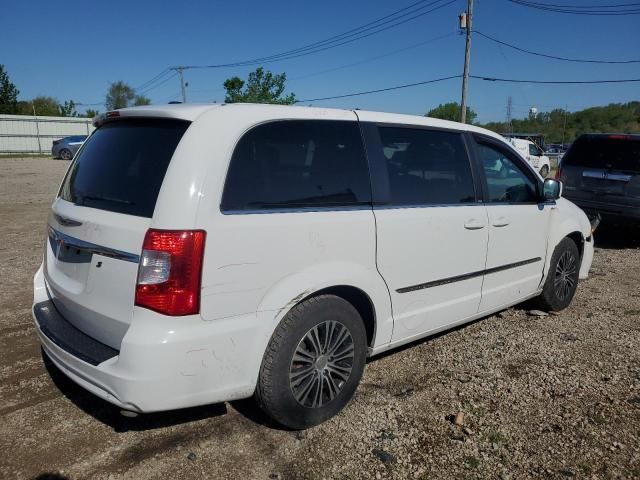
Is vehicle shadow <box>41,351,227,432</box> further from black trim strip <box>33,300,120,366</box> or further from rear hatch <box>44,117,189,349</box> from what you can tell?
rear hatch <box>44,117,189,349</box>

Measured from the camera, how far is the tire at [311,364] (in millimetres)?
2611

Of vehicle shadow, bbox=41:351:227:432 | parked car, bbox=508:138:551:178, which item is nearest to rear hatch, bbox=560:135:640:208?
vehicle shadow, bbox=41:351:227:432

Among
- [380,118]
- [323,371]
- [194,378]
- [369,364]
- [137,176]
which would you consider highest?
[380,118]

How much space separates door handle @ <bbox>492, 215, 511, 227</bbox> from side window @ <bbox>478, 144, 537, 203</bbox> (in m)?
0.15

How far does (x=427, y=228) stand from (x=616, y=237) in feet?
25.5

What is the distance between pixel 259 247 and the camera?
8.06ft

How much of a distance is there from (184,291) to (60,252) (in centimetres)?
108

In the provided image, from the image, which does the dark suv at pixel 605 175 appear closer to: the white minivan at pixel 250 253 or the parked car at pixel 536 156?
the white minivan at pixel 250 253

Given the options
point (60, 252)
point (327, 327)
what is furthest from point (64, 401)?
point (327, 327)

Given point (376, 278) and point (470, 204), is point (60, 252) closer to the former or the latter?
point (376, 278)

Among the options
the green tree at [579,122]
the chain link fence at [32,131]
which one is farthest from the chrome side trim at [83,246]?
the green tree at [579,122]

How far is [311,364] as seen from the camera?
279cm

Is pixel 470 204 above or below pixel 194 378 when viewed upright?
above

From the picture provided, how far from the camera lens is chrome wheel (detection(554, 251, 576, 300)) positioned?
480 cm
